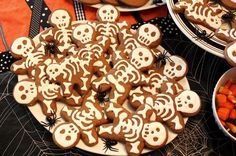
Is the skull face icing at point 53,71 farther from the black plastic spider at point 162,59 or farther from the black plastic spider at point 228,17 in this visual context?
the black plastic spider at point 228,17

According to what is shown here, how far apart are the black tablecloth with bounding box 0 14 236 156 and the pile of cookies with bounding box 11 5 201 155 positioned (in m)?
0.06

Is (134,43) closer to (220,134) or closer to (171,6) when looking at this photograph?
(171,6)

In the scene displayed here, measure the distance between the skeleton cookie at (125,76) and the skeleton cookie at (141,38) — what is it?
0.11 ft

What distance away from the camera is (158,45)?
912mm

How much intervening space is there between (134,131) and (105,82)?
139mm

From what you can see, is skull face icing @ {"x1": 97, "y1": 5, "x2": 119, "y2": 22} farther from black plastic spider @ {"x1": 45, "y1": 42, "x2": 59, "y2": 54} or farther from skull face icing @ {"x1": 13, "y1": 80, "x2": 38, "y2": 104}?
skull face icing @ {"x1": 13, "y1": 80, "x2": 38, "y2": 104}

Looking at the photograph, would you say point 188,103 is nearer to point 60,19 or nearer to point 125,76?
point 125,76

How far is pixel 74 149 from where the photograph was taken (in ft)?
2.71

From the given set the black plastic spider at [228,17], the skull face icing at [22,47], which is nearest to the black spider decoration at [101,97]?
the skull face icing at [22,47]

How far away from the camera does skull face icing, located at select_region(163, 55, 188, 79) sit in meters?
0.87

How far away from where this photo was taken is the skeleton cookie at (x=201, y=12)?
85 cm

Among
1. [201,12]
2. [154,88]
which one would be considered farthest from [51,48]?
[201,12]

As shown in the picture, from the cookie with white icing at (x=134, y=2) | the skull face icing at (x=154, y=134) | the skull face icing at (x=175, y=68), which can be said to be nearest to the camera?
the skull face icing at (x=154, y=134)

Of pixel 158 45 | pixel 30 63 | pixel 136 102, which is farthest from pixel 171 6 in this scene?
pixel 30 63
